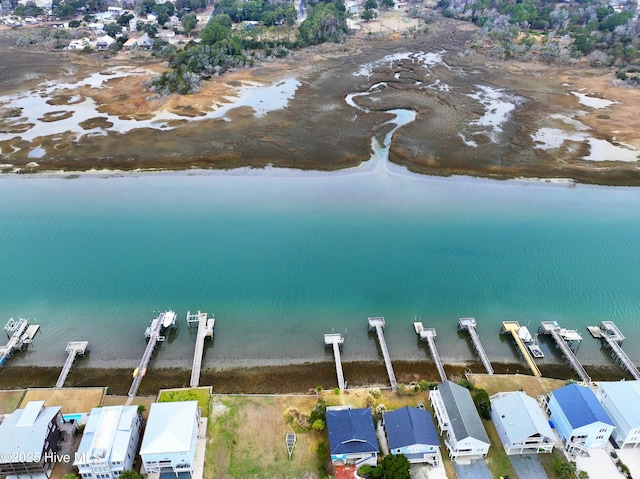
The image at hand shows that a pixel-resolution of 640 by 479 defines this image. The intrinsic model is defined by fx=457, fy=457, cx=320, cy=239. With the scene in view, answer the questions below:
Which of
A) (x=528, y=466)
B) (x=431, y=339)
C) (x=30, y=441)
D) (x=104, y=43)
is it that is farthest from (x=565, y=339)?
(x=104, y=43)

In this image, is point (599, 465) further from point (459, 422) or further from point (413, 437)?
point (413, 437)

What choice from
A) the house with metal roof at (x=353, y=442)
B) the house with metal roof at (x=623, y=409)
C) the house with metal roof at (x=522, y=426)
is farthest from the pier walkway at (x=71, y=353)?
the house with metal roof at (x=623, y=409)

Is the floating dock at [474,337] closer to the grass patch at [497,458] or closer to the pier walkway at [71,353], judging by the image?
the grass patch at [497,458]

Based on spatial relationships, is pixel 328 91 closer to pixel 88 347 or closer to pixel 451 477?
pixel 88 347

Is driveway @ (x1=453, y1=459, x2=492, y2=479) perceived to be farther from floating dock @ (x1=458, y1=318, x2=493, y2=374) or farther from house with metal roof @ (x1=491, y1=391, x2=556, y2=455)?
floating dock @ (x1=458, y1=318, x2=493, y2=374)

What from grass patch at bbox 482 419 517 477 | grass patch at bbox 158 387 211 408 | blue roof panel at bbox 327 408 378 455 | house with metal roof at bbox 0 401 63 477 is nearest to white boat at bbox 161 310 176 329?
grass patch at bbox 158 387 211 408
